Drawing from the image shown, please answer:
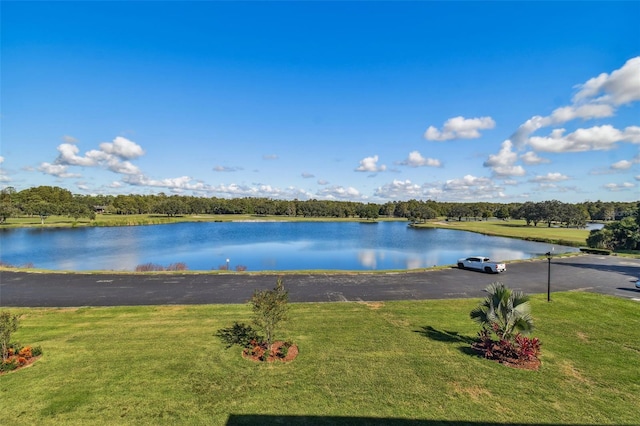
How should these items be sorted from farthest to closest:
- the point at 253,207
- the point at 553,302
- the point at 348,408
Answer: the point at 253,207, the point at 553,302, the point at 348,408

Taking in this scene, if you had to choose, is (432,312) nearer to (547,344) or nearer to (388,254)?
(547,344)

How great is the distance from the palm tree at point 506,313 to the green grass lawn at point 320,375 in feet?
4.21

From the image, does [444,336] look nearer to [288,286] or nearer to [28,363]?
[288,286]

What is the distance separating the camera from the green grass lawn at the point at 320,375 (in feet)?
24.9

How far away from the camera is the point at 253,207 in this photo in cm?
18275

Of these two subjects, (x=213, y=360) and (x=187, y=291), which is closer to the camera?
(x=213, y=360)

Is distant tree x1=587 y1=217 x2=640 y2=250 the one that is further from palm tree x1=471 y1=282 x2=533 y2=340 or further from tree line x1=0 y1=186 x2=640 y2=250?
tree line x1=0 y1=186 x2=640 y2=250

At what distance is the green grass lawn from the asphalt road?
3103 millimetres

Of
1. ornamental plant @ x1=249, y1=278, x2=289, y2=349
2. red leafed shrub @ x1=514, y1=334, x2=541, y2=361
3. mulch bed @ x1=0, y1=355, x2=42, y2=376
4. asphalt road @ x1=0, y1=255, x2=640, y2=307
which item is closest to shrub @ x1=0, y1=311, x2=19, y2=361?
mulch bed @ x1=0, y1=355, x2=42, y2=376

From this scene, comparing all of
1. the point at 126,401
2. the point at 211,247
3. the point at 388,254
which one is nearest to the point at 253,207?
the point at 211,247

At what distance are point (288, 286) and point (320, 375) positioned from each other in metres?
11.1

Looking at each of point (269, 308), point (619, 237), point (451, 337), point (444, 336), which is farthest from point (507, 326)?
point (619, 237)

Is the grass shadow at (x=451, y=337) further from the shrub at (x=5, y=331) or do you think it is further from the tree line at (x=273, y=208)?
the tree line at (x=273, y=208)

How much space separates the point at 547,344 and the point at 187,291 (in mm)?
18222
